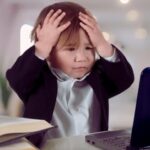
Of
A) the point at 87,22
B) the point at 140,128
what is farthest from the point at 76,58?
the point at 140,128

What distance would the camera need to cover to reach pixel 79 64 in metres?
1.10

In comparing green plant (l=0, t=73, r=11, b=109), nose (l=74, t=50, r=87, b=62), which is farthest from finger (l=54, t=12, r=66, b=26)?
green plant (l=0, t=73, r=11, b=109)

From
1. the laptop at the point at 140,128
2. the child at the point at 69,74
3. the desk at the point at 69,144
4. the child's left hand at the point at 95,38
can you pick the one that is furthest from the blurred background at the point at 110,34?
the laptop at the point at 140,128

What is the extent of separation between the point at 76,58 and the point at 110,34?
1.07 feet

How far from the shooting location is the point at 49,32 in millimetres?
1054

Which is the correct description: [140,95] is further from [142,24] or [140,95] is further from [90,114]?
[142,24]

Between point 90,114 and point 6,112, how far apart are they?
0.30 m

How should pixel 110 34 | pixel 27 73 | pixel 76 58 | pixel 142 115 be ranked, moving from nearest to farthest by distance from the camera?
1. pixel 142 115
2. pixel 27 73
3. pixel 76 58
4. pixel 110 34

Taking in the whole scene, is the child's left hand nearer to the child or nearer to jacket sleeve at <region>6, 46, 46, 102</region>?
the child

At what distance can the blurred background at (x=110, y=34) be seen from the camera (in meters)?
1.21

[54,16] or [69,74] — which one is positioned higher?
[54,16]

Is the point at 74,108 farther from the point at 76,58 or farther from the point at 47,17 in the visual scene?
the point at 47,17

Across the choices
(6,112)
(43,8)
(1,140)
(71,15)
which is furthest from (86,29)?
(1,140)

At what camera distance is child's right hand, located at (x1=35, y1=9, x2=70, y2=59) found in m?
1.03
